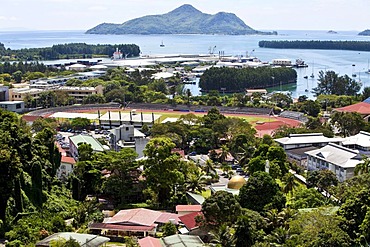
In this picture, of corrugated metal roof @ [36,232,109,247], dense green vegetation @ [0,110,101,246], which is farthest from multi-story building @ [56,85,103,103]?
corrugated metal roof @ [36,232,109,247]

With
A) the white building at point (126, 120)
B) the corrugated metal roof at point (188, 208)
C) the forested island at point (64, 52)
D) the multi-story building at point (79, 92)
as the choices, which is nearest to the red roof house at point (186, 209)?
the corrugated metal roof at point (188, 208)

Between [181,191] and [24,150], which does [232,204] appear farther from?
[24,150]

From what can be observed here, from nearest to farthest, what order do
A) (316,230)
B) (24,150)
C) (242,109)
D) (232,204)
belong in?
(316,230), (232,204), (24,150), (242,109)

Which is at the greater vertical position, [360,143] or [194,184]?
[360,143]

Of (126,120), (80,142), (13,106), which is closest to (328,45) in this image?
(13,106)

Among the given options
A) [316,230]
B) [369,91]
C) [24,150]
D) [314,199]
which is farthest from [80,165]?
[369,91]

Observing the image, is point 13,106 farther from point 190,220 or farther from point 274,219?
point 274,219

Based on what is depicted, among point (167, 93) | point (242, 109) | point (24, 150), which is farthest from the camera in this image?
point (167, 93)
